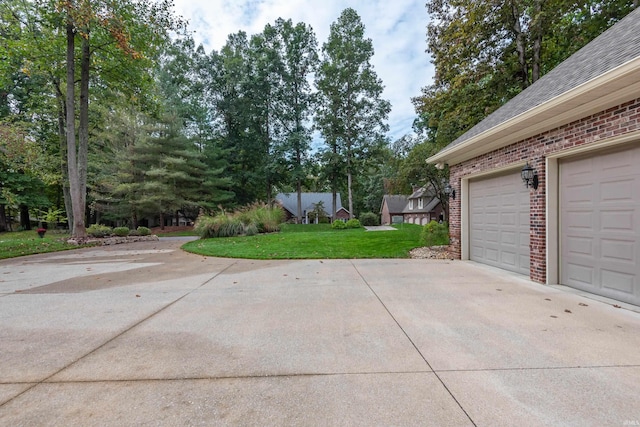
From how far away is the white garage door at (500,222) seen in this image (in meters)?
5.65

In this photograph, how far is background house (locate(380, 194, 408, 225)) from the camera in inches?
1527

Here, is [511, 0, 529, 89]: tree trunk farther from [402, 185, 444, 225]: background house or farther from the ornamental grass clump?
[402, 185, 444, 225]: background house

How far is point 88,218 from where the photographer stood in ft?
89.8

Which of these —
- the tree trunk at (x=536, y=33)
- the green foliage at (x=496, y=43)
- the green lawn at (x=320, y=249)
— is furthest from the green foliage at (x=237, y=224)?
the tree trunk at (x=536, y=33)

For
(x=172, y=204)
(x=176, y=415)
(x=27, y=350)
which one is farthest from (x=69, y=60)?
(x=176, y=415)

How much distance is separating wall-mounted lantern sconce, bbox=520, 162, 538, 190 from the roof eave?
2.08 ft

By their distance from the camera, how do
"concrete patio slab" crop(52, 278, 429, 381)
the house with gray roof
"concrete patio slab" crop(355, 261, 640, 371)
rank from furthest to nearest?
the house with gray roof, "concrete patio slab" crop(355, 261, 640, 371), "concrete patio slab" crop(52, 278, 429, 381)

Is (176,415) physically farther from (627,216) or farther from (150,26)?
(150,26)

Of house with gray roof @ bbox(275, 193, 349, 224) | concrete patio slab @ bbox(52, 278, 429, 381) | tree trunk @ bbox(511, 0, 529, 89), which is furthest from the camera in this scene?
house with gray roof @ bbox(275, 193, 349, 224)

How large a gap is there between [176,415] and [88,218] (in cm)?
3299

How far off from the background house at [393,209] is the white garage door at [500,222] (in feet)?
104

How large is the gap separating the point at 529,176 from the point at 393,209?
3464 cm

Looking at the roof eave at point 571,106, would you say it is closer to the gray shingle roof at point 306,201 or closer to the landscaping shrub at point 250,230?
the landscaping shrub at point 250,230

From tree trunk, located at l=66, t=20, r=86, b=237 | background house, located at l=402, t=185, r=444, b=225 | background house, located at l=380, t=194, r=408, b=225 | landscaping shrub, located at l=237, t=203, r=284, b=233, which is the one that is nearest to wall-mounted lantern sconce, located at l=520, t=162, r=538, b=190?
landscaping shrub, located at l=237, t=203, r=284, b=233
